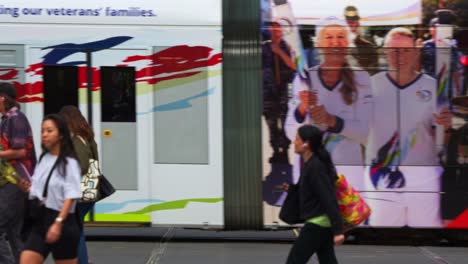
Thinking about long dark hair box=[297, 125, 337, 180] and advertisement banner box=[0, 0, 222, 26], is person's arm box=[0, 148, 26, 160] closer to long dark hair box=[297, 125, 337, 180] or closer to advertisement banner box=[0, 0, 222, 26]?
long dark hair box=[297, 125, 337, 180]

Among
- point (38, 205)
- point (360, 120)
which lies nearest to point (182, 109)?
point (360, 120)

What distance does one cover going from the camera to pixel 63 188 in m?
5.70

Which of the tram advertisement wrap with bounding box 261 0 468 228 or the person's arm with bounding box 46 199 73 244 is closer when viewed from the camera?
the person's arm with bounding box 46 199 73 244

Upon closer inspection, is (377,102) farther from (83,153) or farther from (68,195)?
(68,195)

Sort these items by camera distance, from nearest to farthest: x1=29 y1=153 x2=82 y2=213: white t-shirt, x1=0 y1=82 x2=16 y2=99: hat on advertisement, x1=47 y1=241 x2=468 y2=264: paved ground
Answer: x1=29 y1=153 x2=82 y2=213: white t-shirt < x1=0 y1=82 x2=16 y2=99: hat on advertisement < x1=47 y1=241 x2=468 y2=264: paved ground

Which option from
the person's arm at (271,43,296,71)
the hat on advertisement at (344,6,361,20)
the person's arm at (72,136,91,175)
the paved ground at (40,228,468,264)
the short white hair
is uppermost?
the hat on advertisement at (344,6,361,20)

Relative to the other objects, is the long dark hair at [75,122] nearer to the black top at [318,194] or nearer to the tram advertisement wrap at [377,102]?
the black top at [318,194]

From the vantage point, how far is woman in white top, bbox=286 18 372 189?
9.88 meters

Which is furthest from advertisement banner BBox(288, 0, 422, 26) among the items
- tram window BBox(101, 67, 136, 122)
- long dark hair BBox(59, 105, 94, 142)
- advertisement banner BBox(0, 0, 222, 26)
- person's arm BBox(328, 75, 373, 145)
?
long dark hair BBox(59, 105, 94, 142)

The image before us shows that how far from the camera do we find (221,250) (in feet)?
32.2

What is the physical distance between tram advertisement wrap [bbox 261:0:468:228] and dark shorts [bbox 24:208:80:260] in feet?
14.5

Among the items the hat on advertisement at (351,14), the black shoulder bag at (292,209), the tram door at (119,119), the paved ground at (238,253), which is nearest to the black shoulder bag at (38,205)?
the black shoulder bag at (292,209)

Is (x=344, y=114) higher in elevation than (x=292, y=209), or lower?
higher

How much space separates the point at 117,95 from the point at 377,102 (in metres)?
3.13
